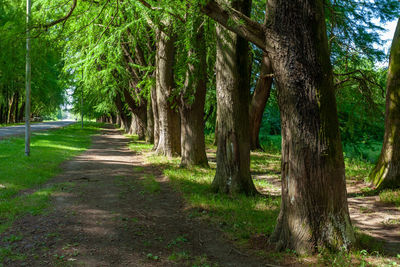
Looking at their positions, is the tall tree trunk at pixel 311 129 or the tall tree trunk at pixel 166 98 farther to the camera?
the tall tree trunk at pixel 166 98

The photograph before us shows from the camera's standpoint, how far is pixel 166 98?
587 inches

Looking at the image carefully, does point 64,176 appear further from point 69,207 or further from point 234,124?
point 234,124

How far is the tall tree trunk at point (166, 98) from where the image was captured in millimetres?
14734

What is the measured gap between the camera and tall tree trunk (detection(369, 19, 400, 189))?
816 cm

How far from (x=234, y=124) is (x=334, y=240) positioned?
4033mm

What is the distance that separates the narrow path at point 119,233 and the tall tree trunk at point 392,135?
485 centimetres

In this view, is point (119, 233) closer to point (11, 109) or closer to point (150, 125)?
point (150, 125)

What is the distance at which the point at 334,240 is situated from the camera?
4.54 m

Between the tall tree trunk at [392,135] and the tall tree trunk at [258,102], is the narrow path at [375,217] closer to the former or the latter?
the tall tree trunk at [392,135]

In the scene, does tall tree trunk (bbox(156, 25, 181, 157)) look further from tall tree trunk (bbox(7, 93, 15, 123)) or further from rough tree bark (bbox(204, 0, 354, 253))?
tall tree trunk (bbox(7, 93, 15, 123))

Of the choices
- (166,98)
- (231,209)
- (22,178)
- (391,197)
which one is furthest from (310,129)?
(166,98)

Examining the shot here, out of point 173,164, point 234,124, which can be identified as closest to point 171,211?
point 234,124

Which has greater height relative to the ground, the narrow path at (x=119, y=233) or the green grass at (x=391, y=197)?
the green grass at (x=391, y=197)

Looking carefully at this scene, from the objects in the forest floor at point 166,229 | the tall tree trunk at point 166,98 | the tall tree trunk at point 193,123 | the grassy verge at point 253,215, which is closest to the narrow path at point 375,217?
the forest floor at point 166,229
